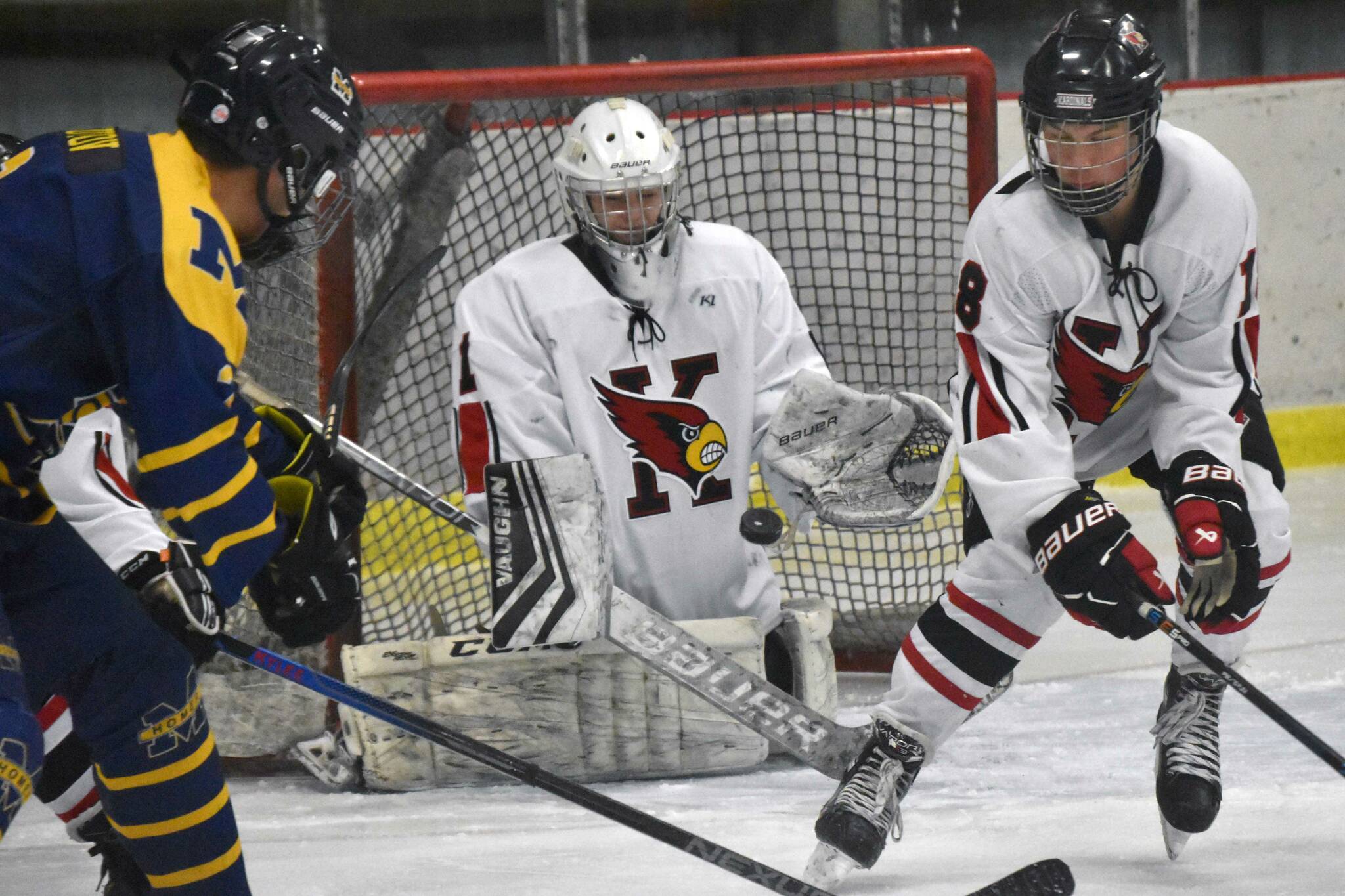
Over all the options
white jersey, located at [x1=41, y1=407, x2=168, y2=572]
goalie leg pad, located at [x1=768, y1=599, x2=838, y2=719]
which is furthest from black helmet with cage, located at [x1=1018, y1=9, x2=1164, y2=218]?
white jersey, located at [x1=41, y1=407, x2=168, y2=572]

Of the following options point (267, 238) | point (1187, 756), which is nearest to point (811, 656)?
point (1187, 756)

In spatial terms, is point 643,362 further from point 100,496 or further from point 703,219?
point 703,219

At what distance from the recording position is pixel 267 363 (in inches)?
106

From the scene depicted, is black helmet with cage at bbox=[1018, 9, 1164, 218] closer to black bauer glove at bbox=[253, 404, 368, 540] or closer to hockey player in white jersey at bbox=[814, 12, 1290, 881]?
hockey player in white jersey at bbox=[814, 12, 1290, 881]

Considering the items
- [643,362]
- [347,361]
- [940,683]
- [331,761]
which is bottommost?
[331,761]

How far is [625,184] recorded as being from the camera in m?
2.48

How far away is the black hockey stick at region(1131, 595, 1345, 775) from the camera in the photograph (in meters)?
1.85

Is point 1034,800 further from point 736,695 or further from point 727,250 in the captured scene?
point 727,250

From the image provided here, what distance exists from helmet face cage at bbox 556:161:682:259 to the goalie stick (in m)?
1.00

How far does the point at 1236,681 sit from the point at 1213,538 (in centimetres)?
19

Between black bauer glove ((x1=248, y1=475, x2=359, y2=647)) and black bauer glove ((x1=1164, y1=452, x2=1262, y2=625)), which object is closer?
black bauer glove ((x1=248, y1=475, x2=359, y2=647))

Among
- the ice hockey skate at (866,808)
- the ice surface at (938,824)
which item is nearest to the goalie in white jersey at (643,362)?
the ice surface at (938,824)

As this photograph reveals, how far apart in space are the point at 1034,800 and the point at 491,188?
1.66 m

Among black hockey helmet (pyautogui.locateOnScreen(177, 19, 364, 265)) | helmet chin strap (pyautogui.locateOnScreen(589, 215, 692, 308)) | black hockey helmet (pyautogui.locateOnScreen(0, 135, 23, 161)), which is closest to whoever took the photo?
→ black hockey helmet (pyautogui.locateOnScreen(177, 19, 364, 265))
